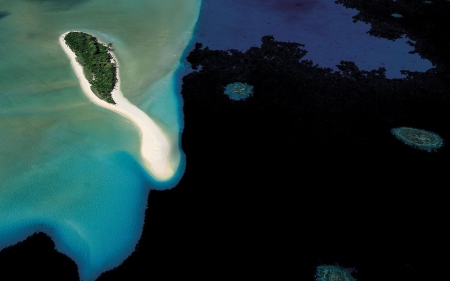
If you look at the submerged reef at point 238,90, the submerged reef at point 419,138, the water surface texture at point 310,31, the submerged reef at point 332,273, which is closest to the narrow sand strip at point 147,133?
the submerged reef at point 238,90

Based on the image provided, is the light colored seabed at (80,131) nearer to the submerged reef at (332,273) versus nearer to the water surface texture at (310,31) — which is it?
the water surface texture at (310,31)

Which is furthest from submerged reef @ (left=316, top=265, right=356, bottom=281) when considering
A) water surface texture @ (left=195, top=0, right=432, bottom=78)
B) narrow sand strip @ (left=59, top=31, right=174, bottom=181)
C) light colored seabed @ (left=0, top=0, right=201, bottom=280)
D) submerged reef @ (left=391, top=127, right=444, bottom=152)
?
water surface texture @ (left=195, top=0, right=432, bottom=78)

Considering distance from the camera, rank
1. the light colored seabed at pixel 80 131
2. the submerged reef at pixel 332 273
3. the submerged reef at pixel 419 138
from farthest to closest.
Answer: the submerged reef at pixel 419 138 → the light colored seabed at pixel 80 131 → the submerged reef at pixel 332 273

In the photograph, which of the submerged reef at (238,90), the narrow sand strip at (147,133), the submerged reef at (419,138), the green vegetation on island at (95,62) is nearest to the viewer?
the narrow sand strip at (147,133)

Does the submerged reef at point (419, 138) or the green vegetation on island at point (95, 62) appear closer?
the submerged reef at point (419, 138)

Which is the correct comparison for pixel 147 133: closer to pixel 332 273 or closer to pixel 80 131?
pixel 80 131

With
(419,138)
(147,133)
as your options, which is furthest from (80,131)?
(419,138)

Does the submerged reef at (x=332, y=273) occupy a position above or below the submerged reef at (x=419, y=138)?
below
